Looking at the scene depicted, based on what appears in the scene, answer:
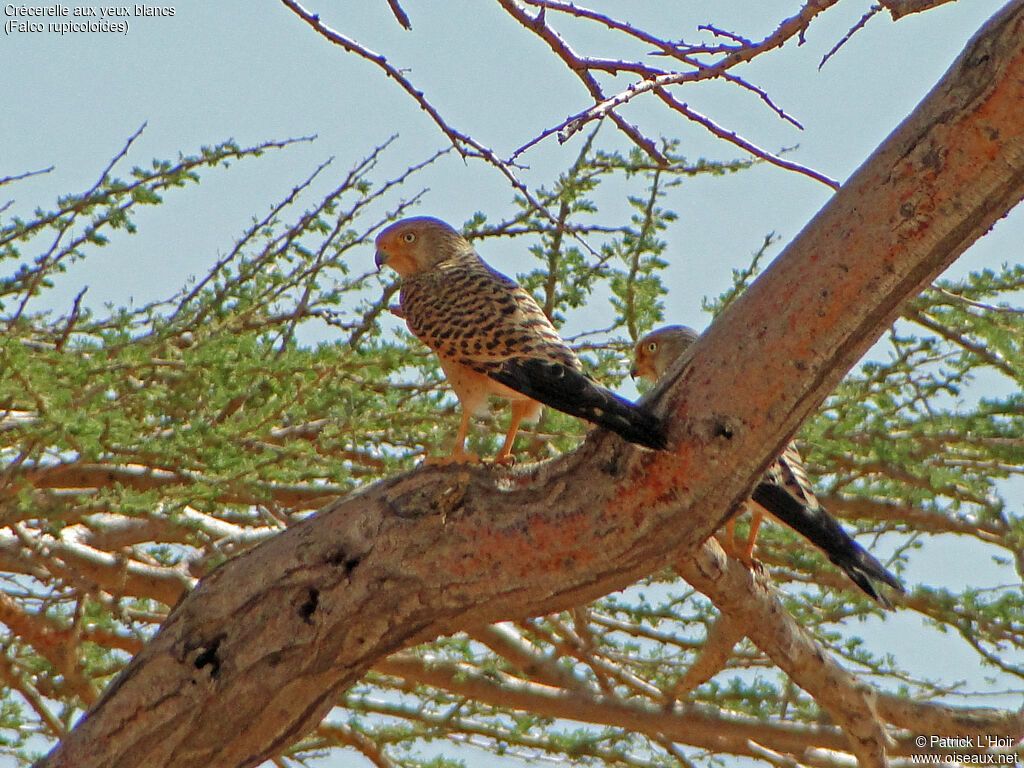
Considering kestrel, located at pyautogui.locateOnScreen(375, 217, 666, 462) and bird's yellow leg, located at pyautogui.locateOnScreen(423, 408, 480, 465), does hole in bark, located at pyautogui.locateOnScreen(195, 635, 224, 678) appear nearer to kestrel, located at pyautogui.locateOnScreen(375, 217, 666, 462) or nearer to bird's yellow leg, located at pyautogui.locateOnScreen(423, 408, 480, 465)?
bird's yellow leg, located at pyautogui.locateOnScreen(423, 408, 480, 465)

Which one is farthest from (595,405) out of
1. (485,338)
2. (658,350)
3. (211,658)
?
(658,350)

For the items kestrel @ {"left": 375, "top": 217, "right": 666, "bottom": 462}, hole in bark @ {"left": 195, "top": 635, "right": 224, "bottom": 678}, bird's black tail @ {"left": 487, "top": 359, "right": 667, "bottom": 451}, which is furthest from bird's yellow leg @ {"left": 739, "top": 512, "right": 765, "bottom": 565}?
hole in bark @ {"left": 195, "top": 635, "right": 224, "bottom": 678}

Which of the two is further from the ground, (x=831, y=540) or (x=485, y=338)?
(x=485, y=338)

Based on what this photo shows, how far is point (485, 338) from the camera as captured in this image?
362 centimetres

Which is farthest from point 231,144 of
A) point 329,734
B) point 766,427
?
point 766,427

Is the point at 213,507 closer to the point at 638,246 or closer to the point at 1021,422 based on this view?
the point at 638,246

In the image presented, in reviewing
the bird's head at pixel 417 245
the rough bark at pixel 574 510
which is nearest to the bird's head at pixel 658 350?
the bird's head at pixel 417 245

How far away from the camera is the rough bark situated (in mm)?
2492

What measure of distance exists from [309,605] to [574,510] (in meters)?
0.71

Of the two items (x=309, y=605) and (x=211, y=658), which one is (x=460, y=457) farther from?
(x=211, y=658)

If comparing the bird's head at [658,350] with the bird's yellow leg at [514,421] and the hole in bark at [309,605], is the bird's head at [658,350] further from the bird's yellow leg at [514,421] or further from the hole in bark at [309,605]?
the hole in bark at [309,605]

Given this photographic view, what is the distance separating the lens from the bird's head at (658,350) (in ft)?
17.2

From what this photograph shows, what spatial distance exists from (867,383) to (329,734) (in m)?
2.72

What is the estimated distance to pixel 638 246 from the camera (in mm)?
4602
